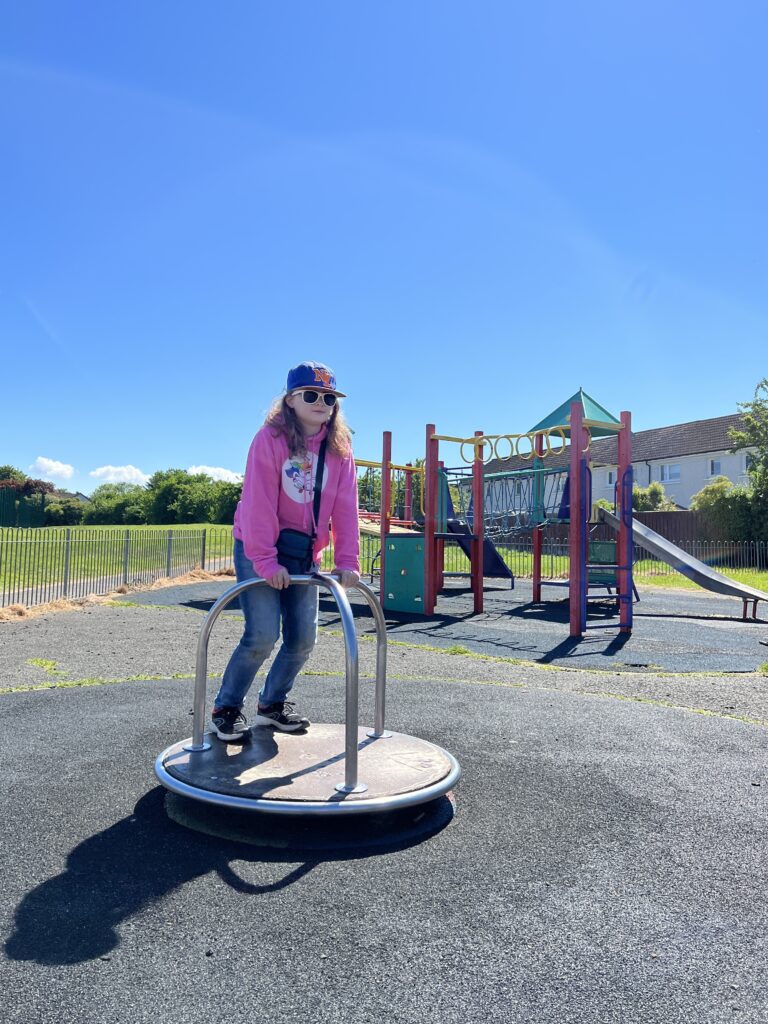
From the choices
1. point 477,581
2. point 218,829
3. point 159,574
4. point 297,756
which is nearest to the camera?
point 218,829

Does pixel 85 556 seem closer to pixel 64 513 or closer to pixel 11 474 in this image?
pixel 64 513

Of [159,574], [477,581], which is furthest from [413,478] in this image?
[159,574]

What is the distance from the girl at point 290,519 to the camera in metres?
3.30

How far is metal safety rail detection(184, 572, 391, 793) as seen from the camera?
279 cm

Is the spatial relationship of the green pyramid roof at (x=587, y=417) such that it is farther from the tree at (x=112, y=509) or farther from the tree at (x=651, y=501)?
the tree at (x=112, y=509)

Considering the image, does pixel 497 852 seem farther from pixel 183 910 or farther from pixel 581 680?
pixel 581 680

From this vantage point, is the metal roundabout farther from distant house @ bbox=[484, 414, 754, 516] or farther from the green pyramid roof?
distant house @ bbox=[484, 414, 754, 516]

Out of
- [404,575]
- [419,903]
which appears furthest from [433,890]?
[404,575]

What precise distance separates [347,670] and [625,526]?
793 centimetres

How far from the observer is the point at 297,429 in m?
3.42

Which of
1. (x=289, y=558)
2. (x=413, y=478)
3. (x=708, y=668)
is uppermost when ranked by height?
(x=413, y=478)

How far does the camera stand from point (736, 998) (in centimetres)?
178

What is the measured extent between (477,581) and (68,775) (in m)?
9.41

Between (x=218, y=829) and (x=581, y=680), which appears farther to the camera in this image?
(x=581, y=680)
